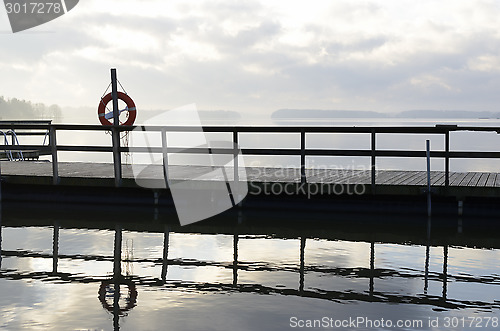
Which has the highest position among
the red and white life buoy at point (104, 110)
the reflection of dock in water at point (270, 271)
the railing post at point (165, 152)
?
the red and white life buoy at point (104, 110)

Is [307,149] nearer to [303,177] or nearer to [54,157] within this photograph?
[303,177]

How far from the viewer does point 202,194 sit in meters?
10.4

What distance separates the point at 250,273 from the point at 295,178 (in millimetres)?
4500

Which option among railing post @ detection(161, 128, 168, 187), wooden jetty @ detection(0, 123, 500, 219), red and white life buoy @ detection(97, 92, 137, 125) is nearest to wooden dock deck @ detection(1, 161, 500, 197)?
wooden jetty @ detection(0, 123, 500, 219)

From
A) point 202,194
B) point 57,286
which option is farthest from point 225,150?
point 57,286

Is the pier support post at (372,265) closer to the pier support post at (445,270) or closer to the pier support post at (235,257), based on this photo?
the pier support post at (445,270)

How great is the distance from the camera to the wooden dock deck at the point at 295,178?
31.7 ft

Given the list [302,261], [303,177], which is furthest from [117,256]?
[303,177]

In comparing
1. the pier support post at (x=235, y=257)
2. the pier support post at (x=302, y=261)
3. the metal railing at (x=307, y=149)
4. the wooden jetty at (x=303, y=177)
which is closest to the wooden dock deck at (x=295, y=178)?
the wooden jetty at (x=303, y=177)

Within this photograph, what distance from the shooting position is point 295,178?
10609mm

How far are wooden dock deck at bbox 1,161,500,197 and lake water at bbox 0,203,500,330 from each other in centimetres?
48

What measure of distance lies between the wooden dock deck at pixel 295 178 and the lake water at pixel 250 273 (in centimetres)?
48

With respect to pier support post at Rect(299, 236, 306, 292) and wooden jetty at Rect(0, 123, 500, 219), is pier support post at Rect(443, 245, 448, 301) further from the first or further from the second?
wooden jetty at Rect(0, 123, 500, 219)

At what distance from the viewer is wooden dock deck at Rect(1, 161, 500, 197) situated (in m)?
9.65
